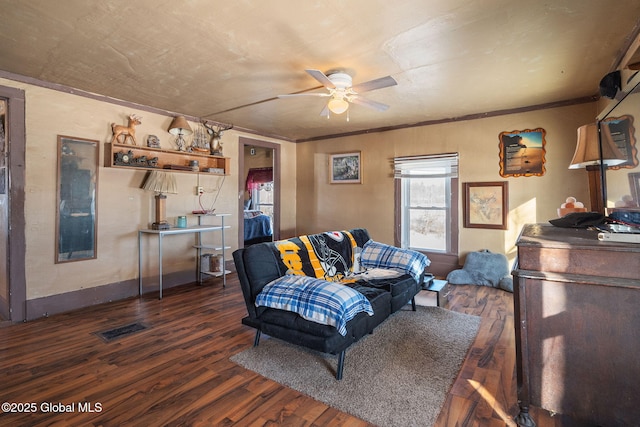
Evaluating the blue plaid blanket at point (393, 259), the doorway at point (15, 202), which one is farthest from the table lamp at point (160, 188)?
the blue plaid blanket at point (393, 259)

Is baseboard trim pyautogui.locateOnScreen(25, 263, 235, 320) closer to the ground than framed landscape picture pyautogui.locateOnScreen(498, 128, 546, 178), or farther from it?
closer to the ground

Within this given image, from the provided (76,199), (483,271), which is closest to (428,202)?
(483,271)

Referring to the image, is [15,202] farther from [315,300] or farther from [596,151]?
[596,151]

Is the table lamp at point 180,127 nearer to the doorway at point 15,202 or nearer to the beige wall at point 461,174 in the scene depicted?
the doorway at point 15,202

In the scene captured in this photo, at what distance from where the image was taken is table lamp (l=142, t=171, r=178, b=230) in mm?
4098

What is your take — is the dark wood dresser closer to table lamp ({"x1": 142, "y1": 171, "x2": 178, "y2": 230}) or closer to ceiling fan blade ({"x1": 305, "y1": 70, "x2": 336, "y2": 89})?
ceiling fan blade ({"x1": 305, "y1": 70, "x2": 336, "y2": 89})

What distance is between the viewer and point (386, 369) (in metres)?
2.28

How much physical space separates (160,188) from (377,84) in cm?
300

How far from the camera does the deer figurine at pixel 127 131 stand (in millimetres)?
3844

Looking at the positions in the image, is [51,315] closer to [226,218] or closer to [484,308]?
[226,218]

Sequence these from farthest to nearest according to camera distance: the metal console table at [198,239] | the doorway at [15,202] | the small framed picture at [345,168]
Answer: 1. the small framed picture at [345,168]
2. the metal console table at [198,239]
3. the doorway at [15,202]

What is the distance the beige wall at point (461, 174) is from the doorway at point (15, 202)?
4155 millimetres

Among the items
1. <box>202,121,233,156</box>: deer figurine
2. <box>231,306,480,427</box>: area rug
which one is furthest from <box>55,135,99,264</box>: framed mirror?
<box>231,306,480,427</box>: area rug

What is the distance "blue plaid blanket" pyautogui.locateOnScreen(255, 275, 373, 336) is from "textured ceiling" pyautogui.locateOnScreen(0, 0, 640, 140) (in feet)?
5.98
